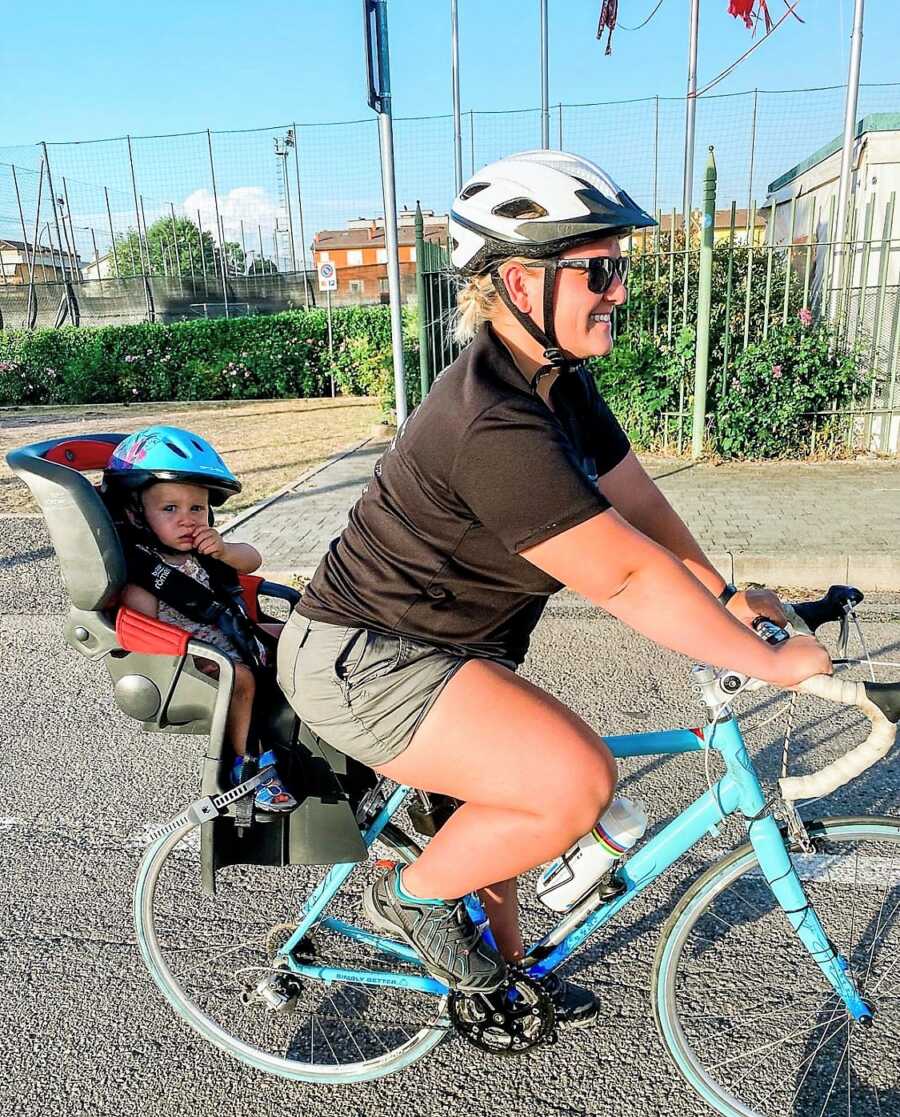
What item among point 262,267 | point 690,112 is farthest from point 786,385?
point 262,267

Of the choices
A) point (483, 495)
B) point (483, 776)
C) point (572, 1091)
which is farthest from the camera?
point (572, 1091)

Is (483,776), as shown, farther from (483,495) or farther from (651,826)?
(651,826)

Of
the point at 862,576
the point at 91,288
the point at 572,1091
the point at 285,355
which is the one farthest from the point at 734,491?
the point at 91,288

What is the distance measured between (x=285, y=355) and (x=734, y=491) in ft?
41.5

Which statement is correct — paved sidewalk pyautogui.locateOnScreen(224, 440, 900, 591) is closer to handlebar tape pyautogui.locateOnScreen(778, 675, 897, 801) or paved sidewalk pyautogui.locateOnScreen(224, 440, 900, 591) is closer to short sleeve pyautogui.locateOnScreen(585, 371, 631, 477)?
short sleeve pyautogui.locateOnScreen(585, 371, 631, 477)

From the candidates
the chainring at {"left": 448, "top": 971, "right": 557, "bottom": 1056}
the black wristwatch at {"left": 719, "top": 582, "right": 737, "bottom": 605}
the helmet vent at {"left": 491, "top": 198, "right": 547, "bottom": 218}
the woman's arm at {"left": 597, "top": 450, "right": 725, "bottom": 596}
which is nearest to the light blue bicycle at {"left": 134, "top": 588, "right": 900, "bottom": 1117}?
the chainring at {"left": 448, "top": 971, "right": 557, "bottom": 1056}

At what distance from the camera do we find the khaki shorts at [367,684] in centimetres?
181

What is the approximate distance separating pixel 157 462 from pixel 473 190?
3.52 ft

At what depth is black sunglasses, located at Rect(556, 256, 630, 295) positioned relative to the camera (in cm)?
175

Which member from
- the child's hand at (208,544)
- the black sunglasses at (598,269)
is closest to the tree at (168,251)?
the child's hand at (208,544)

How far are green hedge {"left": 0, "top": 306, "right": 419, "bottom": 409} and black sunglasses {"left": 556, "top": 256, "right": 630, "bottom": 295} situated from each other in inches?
655

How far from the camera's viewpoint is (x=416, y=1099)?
2197mm

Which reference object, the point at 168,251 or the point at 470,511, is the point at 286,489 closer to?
the point at 470,511

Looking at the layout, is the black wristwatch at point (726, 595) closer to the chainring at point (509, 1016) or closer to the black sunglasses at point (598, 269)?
the black sunglasses at point (598, 269)
